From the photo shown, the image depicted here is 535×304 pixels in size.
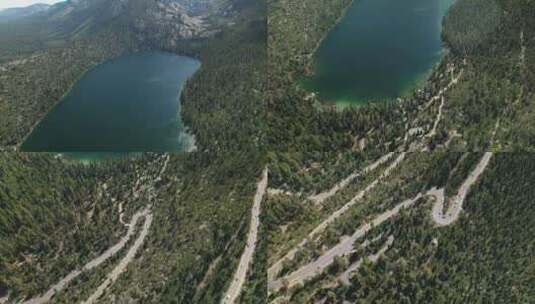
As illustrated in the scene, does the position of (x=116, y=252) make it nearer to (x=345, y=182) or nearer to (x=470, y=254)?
(x=345, y=182)

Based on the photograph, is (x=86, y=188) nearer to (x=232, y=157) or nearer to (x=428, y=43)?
(x=232, y=157)

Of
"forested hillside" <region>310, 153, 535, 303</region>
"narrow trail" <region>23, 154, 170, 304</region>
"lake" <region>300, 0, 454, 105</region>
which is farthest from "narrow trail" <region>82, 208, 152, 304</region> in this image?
"lake" <region>300, 0, 454, 105</region>

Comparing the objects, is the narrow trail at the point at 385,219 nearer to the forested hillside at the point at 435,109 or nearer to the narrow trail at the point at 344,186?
the narrow trail at the point at 344,186

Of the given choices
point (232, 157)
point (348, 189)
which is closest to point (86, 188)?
point (232, 157)

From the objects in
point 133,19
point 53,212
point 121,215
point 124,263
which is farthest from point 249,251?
point 133,19

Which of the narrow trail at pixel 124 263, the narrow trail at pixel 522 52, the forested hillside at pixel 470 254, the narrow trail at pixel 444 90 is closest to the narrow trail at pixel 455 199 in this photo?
the forested hillside at pixel 470 254

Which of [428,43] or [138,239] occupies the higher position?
[428,43]
